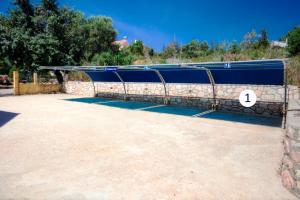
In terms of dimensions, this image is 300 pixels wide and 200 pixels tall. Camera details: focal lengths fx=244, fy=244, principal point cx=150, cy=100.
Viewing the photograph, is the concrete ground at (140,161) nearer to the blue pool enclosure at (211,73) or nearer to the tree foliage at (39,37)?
the blue pool enclosure at (211,73)

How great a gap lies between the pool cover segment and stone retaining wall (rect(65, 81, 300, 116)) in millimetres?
784

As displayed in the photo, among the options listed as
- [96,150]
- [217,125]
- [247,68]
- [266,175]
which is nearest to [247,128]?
[217,125]

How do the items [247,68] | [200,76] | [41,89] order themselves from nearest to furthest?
[247,68], [200,76], [41,89]

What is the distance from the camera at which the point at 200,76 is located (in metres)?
12.4

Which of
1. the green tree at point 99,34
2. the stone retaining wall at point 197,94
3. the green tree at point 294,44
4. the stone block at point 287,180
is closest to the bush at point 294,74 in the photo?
the stone retaining wall at point 197,94

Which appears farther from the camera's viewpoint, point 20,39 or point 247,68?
point 20,39

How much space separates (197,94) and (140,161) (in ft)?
30.9

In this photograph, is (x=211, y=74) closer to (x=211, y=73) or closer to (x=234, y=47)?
(x=211, y=73)

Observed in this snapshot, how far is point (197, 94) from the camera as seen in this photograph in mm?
13875

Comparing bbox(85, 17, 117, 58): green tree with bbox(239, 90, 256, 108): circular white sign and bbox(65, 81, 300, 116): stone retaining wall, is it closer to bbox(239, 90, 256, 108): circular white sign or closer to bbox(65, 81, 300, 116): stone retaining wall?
bbox(65, 81, 300, 116): stone retaining wall

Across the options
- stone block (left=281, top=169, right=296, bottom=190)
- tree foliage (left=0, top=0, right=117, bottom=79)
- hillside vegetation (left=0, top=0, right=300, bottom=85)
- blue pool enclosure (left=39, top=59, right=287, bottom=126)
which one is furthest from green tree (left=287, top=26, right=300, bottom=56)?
stone block (left=281, top=169, right=296, bottom=190)

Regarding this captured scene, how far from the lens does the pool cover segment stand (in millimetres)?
9246

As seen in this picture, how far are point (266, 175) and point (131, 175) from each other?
2431 millimetres

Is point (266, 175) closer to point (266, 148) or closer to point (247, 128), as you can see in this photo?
point (266, 148)
